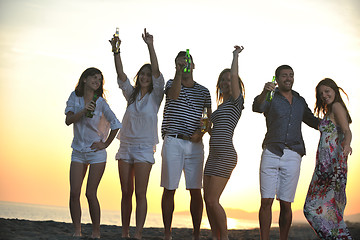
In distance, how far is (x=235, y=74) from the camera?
4.74 metres

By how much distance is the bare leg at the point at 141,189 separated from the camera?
197 inches

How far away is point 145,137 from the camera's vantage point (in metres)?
5.06

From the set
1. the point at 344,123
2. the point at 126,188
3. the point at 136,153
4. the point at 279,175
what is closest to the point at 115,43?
the point at 136,153

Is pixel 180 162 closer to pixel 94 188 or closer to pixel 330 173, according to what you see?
pixel 94 188

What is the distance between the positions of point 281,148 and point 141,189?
1356mm

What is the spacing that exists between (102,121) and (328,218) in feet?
7.57

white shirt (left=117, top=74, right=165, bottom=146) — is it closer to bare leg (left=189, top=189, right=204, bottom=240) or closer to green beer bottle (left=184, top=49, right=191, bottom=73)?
green beer bottle (left=184, top=49, right=191, bottom=73)

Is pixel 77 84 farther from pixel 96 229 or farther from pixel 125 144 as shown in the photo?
pixel 96 229

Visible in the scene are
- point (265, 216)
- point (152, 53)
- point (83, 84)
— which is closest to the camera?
point (265, 216)

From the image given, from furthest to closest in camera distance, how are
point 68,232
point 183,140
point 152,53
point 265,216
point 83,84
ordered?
point 68,232, point 83,84, point 152,53, point 183,140, point 265,216

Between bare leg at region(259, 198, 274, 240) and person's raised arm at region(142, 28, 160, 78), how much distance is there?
157 cm

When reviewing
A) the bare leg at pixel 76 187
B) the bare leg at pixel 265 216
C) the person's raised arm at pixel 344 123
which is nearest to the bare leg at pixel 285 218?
the bare leg at pixel 265 216

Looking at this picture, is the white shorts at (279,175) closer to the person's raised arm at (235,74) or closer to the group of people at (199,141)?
the group of people at (199,141)

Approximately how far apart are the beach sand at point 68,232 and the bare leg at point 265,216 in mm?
790
